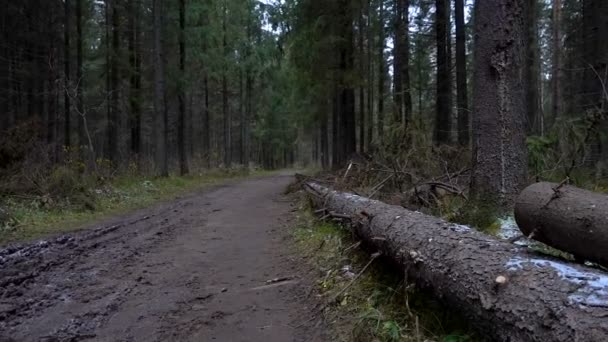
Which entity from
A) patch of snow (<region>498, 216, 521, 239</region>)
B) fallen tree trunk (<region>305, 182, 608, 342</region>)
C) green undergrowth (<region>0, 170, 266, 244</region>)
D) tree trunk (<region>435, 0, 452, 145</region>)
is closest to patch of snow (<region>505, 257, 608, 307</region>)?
fallen tree trunk (<region>305, 182, 608, 342</region>)

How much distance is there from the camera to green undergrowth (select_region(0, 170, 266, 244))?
8.65 m

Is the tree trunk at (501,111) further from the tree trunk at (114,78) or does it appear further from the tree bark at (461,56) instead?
the tree trunk at (114,78)

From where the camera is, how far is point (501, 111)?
18.7 ft

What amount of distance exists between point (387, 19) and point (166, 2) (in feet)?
36.3

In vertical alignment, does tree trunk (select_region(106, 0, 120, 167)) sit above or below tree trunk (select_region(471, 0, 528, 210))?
above

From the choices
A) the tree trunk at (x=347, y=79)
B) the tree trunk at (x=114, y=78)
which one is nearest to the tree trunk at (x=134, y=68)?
the tree trunk at (x=114, y=78)

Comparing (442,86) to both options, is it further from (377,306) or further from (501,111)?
(377,306)

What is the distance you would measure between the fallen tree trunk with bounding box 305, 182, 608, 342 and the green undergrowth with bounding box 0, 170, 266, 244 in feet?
23.3

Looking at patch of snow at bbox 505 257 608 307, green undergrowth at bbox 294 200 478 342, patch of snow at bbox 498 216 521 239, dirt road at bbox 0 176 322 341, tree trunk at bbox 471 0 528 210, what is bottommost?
dirt road at bbox 0 176 322 341

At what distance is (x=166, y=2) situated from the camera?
2216 centimetres

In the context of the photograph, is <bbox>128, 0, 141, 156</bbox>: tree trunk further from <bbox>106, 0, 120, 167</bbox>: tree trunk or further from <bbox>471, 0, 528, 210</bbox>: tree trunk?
<bbox>471, 0, 528, 210</bbox>: tree trunk

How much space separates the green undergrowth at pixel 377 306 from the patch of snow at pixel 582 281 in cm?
69

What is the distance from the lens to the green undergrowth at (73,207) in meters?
8.65

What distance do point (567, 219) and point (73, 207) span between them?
10.9m
